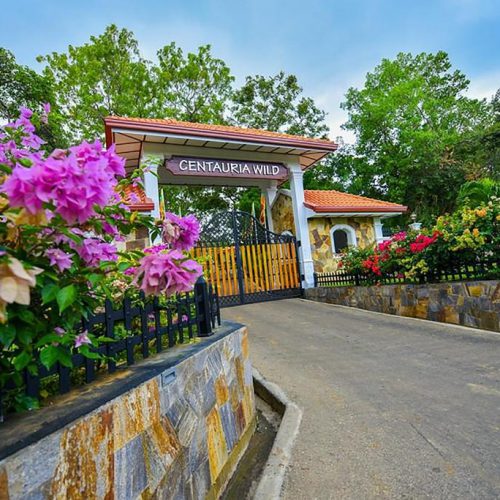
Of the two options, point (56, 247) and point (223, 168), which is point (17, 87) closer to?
point (223, 168)

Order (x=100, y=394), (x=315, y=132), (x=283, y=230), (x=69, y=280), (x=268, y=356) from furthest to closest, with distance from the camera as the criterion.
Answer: (x=315, y=132) → (x=283, y=230) → (x=268, y=356) → (x=100, y=394) → (x=69, y=280)

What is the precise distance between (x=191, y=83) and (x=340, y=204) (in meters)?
14.7

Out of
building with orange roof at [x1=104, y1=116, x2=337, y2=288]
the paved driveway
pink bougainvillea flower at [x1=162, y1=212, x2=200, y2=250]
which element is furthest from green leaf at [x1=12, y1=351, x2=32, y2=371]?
building with orange roof at [x1=104, y1=116, x2=337, y2=288]

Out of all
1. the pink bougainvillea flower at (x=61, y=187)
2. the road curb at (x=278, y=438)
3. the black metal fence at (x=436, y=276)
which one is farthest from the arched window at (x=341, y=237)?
the pink bougainvillea flower at (x=61, y=187)

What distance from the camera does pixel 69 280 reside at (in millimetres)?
1250

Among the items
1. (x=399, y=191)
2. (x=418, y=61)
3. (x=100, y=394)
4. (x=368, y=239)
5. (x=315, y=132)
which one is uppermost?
(x=418, y=61)

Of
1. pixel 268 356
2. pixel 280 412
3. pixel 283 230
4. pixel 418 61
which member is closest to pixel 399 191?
pixel 283 230

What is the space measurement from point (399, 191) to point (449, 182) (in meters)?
2.88

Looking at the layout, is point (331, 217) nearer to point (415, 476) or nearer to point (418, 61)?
point (415, 476)

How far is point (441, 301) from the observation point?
5.79m

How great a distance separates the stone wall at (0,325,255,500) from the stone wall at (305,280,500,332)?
14.1 ft

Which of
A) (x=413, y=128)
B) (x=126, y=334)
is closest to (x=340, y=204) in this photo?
(x=126, y=334)

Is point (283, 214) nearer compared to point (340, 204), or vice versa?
point (340, 204)

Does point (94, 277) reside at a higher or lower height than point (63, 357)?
higher
